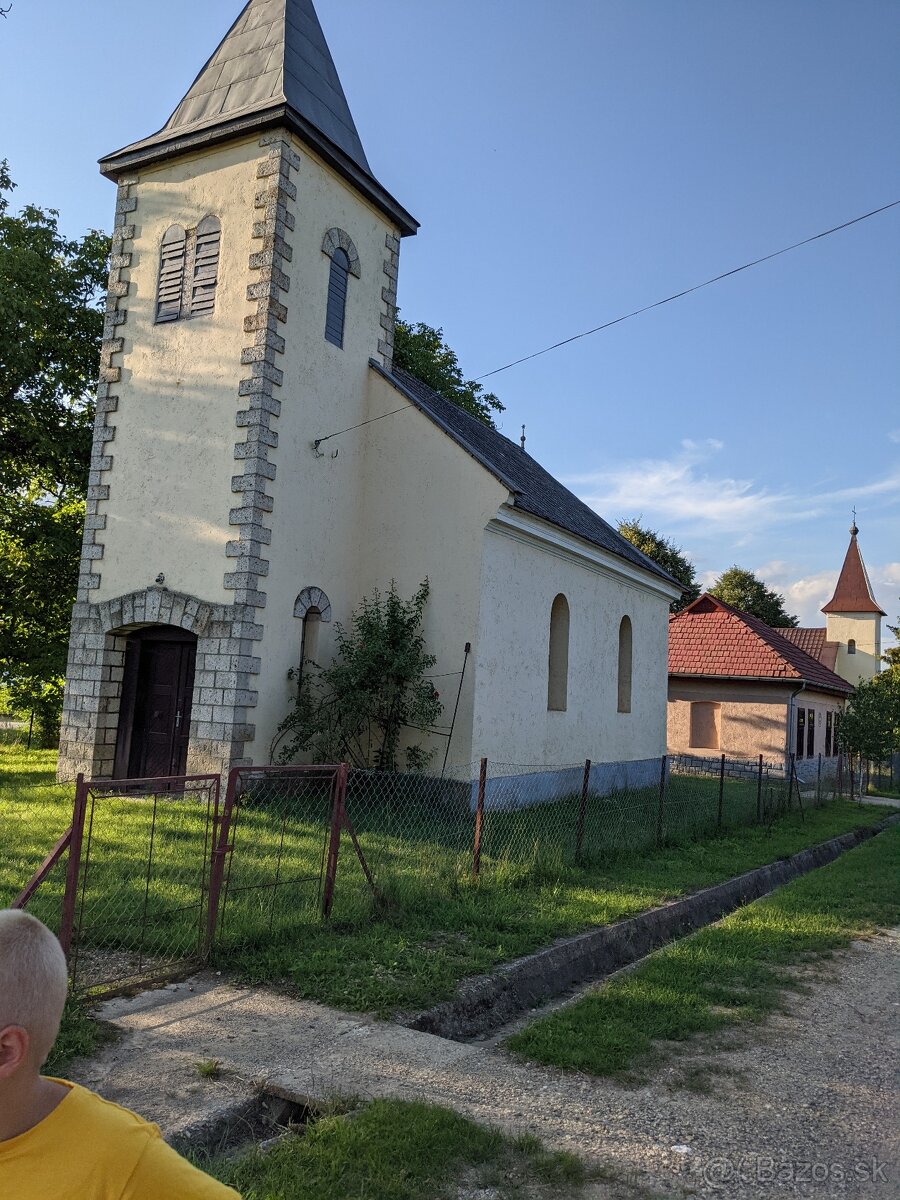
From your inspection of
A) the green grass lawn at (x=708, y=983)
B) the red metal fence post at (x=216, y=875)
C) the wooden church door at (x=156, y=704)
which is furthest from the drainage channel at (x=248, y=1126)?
the wooden church door at (x=156, y=704)

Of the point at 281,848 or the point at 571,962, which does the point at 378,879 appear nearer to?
the point at 281,848

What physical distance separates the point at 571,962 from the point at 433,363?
20.8 metres

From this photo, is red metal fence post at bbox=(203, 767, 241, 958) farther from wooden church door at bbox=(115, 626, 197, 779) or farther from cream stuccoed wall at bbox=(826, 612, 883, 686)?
cream stuccoed wall at bbox=(826, 612, 883, 686)

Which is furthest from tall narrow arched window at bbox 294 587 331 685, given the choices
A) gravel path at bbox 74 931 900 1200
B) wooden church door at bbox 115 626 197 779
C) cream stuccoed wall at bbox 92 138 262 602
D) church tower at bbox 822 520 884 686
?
church tower at bbox 822 520 884 686

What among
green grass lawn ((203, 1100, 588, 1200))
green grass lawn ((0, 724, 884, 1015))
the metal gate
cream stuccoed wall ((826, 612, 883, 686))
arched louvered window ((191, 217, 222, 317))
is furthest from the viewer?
cream stuccoed wall ((826, 612, 883, 686))

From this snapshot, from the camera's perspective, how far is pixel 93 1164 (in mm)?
1669

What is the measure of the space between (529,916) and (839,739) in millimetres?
21464

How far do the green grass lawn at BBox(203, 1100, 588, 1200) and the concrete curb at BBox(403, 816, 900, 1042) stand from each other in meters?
1.53

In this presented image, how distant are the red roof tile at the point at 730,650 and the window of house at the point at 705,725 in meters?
1.32

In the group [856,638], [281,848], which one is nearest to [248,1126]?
[281,848]

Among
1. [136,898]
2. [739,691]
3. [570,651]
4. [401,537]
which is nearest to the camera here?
[136,898]

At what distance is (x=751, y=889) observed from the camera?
11188 mm

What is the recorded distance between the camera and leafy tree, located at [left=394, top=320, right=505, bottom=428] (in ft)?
82.5

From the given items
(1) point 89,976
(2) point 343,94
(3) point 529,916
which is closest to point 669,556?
(2) point 343,94
